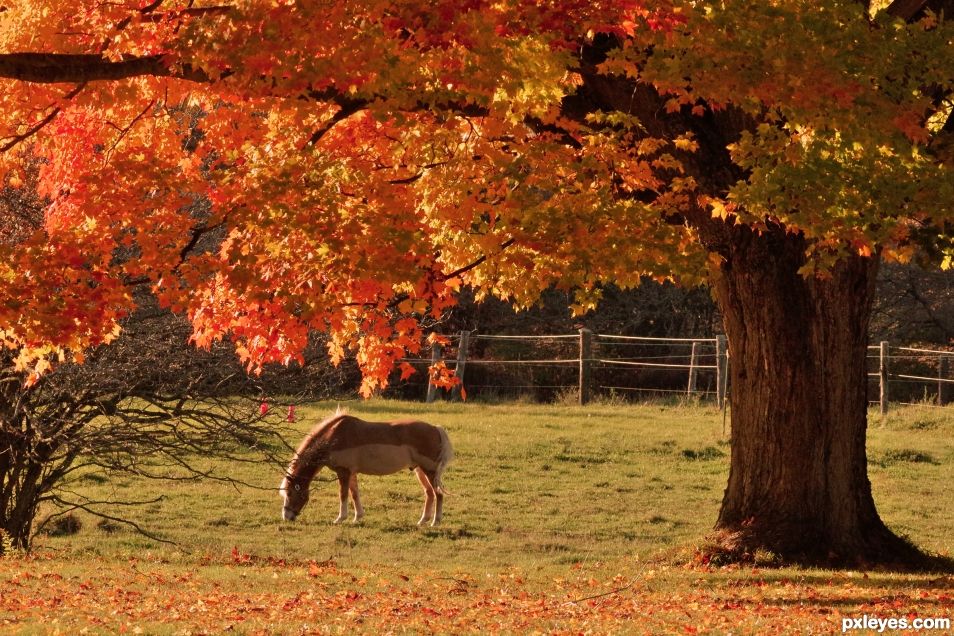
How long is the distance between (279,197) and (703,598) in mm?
5050

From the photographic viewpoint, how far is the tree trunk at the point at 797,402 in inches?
476

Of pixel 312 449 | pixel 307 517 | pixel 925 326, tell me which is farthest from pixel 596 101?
pixel 925 326

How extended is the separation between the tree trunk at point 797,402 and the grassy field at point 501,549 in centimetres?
67

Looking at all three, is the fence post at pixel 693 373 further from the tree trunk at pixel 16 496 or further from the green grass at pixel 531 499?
the tree trunk at pixel 16 496

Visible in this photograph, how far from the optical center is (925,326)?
113ft

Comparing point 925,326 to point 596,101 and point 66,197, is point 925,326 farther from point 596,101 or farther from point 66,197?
point 66,197

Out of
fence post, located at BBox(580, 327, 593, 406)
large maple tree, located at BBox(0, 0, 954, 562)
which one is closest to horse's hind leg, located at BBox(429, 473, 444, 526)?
large maple tree, located at BBox(0, 0, 954, 562)

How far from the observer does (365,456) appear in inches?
655

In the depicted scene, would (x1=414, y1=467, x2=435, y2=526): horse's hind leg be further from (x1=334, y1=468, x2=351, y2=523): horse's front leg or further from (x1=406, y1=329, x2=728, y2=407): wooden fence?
(x1=406, y1=329, x2=728, y2=407): wooden fence

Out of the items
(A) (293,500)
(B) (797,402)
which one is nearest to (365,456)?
(A) (293,500)

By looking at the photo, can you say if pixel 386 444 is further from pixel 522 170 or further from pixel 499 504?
pixel 522 170

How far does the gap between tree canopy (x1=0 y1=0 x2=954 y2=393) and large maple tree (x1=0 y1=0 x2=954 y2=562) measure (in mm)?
30

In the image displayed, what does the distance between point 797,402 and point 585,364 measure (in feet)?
53.3

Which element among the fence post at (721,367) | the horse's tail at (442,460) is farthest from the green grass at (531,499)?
the fence post at (721,367)
